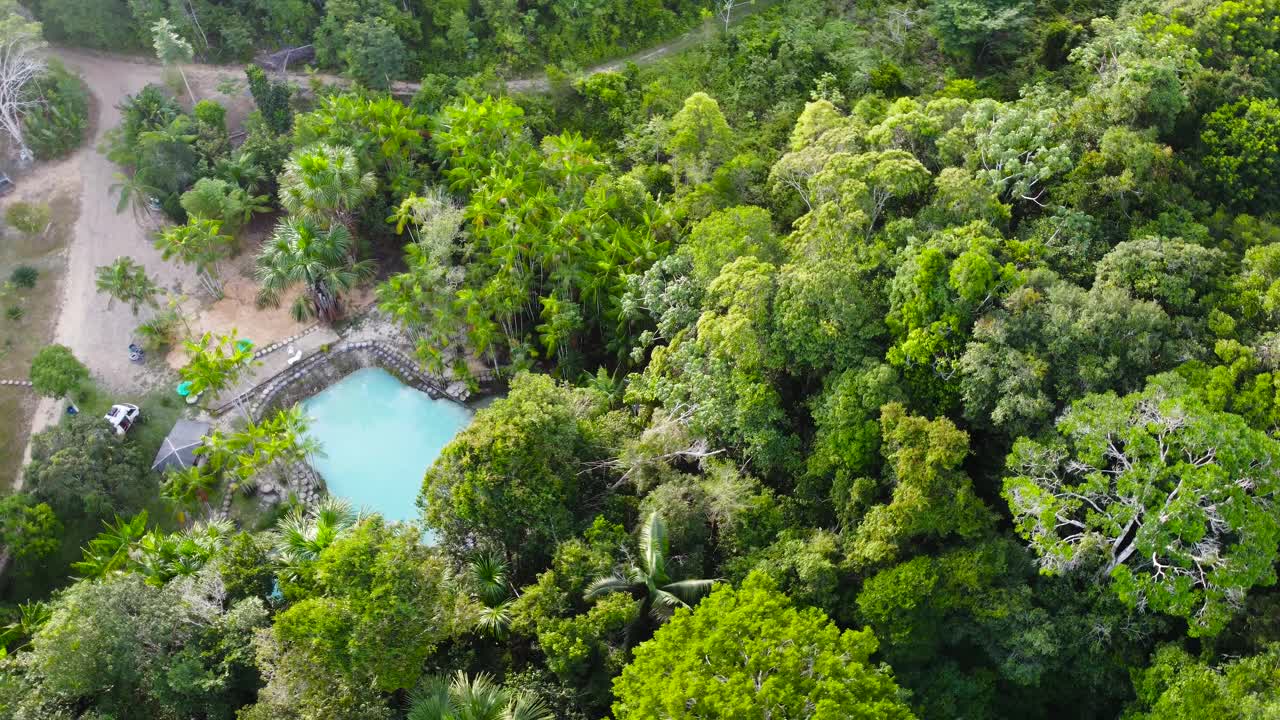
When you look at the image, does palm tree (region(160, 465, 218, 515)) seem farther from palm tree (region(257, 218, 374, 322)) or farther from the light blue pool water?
palm tree (region(257, 218, 374, 322))

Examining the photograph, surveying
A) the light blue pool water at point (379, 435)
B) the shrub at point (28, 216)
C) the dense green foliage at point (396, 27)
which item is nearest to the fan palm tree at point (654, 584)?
the light blue pool water at point (379, 435)

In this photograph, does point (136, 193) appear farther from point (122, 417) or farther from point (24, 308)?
point (122, 417)

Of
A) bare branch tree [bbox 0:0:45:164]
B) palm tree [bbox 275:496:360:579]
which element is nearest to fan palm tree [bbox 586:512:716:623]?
palm tree [bbox 275:496:360:579]

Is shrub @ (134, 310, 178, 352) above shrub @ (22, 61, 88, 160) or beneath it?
beneath

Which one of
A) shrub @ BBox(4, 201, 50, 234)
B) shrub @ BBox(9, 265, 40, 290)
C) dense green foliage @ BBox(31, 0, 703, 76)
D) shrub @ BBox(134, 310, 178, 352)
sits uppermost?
dense green foliage @ BBox(31, 0, 703, 76)

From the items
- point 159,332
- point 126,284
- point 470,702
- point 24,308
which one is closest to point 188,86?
point 24,308

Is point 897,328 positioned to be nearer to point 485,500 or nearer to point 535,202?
point 485,500
